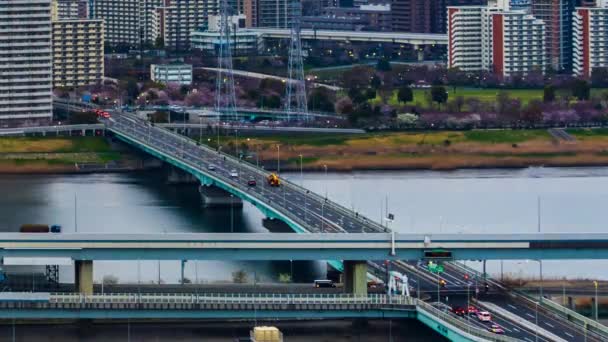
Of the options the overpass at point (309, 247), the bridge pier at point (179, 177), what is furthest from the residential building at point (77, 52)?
the overpass at point (309, 247)

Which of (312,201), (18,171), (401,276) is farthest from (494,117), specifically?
(401,276)

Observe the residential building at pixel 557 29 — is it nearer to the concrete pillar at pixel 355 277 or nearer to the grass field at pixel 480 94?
the grass field at pixel 480 94

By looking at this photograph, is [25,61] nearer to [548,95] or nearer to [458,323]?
[548,95]

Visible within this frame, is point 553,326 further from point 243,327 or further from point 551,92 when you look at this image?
point 551,92

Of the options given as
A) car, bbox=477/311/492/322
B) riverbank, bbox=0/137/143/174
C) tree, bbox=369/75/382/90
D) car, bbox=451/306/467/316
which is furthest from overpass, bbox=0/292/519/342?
tree, bbox=369/75/382/90

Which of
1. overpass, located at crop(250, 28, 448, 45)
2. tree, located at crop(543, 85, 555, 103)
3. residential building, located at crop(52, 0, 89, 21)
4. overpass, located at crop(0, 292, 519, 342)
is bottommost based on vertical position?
overpass, located at crop(0, 292, 519, 342)

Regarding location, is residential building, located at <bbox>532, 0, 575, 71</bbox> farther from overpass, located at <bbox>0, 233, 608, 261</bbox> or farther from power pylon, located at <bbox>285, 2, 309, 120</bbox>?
overpass, located at <bbox>0, 233, 608, 261</bbox>
